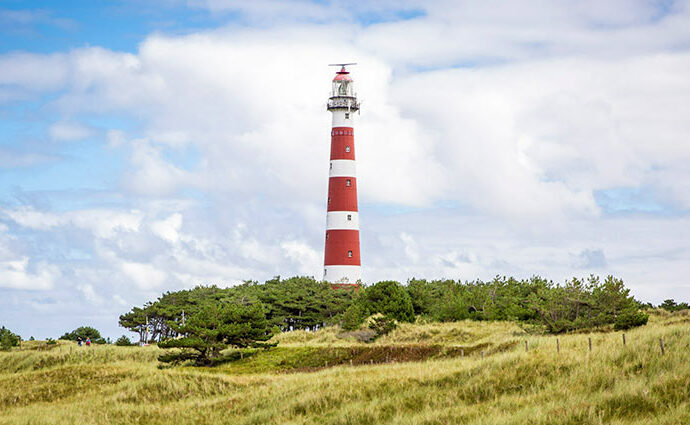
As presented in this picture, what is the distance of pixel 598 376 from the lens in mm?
21312

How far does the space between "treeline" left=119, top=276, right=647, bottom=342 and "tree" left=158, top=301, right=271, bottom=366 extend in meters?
1.24

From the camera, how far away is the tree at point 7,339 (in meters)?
50.3

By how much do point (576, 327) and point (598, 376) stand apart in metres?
20.7

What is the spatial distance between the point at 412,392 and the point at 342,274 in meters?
38.0

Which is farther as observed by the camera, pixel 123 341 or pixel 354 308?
pixel 123 341

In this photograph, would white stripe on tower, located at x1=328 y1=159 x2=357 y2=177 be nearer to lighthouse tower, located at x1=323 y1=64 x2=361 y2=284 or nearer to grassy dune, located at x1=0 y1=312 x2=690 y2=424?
lighthouse tower, located at x1=323 y1=64 x2=361 y2=284

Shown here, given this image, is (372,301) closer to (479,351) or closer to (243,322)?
(243,322)

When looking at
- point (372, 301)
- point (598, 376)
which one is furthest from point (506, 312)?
point (598, 376)

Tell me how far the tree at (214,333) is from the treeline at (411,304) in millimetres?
1236

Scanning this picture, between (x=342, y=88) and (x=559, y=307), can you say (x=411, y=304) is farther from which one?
(x=342, y=88)

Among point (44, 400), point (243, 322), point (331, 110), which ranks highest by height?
point (331, 110)

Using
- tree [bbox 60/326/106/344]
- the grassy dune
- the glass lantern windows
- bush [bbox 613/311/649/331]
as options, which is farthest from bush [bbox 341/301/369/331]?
tree [bbox 60/326/106/344]

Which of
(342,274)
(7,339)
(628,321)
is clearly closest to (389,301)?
(342,274)

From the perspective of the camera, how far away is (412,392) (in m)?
22.8
